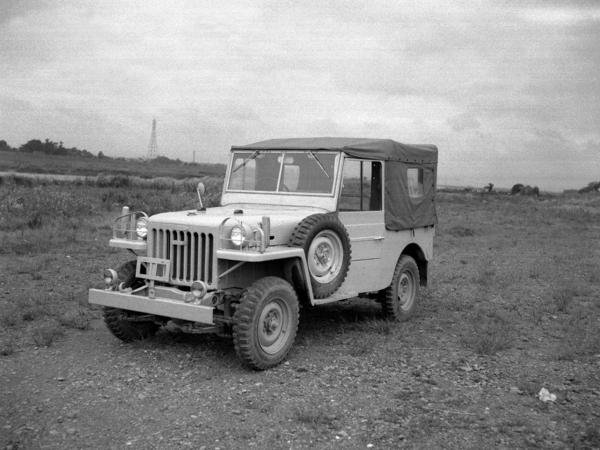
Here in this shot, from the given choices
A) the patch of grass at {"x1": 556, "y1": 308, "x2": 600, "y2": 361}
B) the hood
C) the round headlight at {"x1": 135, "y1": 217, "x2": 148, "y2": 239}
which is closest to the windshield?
the hood

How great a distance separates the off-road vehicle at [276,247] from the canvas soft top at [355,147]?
0.05 ft

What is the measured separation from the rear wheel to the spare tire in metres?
1.87

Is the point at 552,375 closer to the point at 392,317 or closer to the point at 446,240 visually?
the point at 392,317

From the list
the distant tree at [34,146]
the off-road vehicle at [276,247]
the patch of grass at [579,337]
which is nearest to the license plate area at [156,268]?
the off-road vehicle at [276,247]

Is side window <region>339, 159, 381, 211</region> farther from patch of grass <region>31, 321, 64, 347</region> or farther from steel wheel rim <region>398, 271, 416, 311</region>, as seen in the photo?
patch of grass <region>31, 321, 64, 347</region>

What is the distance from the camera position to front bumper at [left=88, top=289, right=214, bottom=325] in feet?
19.4

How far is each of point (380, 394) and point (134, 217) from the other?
10.7 feet

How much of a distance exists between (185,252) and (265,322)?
1063 millimetres

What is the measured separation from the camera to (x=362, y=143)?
780cm

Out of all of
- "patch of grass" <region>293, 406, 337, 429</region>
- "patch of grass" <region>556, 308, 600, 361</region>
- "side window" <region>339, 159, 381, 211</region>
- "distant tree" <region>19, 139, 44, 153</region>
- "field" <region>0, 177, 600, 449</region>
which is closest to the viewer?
"field" <region>0, 177, 600, 449</region>

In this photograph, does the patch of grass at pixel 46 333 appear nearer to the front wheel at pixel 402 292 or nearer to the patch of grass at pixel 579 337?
the front wheel at pixel 402 292

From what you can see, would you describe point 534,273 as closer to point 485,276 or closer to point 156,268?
point 485,276

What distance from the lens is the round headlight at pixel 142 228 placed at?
690cm

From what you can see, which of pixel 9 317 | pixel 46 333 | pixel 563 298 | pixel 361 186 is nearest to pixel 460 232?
pixel 563 298
